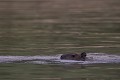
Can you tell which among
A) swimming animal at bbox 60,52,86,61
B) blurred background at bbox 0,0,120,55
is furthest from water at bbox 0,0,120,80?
swimming animal at bbox 60,52,86,61

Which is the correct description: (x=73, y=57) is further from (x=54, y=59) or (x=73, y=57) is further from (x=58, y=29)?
(x=58, y=29)

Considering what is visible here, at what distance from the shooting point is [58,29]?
3106cm

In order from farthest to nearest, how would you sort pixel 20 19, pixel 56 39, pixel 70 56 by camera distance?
pixel 20 19 < pixel 56 39 < pixel 70 56

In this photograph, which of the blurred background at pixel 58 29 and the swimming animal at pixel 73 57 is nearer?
the swimming animal at pixel 73 57

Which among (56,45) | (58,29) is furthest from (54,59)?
(58,29)

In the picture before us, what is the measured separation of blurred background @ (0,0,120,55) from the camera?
22953mm

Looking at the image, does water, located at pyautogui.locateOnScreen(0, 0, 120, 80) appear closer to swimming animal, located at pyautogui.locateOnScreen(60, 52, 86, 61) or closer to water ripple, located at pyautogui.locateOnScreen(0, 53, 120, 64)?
water ripple, located at pyautogui.locateOnScreen(0, 53, 120, 64)

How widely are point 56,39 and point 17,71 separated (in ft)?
24.9

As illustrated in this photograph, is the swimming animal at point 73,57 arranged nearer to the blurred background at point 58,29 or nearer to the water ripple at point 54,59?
the water ripple at point 54,59

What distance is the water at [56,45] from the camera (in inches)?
721

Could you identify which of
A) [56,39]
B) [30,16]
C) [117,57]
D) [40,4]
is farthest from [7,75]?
[40,4]

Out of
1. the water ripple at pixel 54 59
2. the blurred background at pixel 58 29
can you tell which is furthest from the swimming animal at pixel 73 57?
the blurred background at pixel 58 29

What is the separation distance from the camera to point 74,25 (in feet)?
108

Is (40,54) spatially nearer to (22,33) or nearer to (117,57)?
(117,57)
